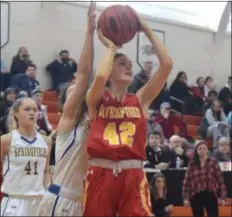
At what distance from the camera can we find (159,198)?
10.1 meters

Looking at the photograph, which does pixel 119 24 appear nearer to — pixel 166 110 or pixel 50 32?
pixel 166 110

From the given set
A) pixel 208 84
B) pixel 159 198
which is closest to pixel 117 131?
pixel 159 198

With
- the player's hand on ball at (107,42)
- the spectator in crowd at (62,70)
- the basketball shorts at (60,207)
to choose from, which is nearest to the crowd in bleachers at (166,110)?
the spectator in crowd at (62,70)

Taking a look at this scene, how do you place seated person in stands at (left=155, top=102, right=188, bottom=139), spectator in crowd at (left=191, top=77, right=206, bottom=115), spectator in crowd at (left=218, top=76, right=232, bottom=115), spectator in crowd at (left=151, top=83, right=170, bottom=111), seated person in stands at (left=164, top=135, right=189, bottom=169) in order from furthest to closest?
spectator in crowd at (left=218, top=76, right=232, bottom=115), spectator in crowd at (left=191, top=77, right=206, bottom=115), spectator in crowd at (left=151, top=83, right=170, bottom=111), seated person in stands at (left=155, top=102, right=188, bottom=139), seated person in stands at (left=164, top=135, right=189, bottom=169)

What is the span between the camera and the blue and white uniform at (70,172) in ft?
16.3

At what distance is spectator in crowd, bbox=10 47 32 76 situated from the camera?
568 inches

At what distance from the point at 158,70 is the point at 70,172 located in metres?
0.91

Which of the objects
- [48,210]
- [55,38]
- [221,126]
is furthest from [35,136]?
[55,38]

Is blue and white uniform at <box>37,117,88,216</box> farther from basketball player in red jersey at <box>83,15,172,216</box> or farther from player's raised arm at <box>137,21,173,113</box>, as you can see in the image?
player's raised arm at <box>137,21,173,113</box>

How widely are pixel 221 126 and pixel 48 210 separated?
10.5 meters

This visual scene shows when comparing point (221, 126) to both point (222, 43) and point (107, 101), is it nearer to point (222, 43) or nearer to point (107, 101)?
point (222, 43)

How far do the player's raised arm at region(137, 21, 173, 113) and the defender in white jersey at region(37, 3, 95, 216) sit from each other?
38cm

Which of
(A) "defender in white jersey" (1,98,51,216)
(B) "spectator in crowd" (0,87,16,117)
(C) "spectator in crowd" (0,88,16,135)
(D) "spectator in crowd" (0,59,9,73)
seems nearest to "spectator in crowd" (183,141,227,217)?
(C) "spectator in crowd" (0,88,16,135)

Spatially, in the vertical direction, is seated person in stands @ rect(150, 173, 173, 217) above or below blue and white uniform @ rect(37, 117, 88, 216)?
below
